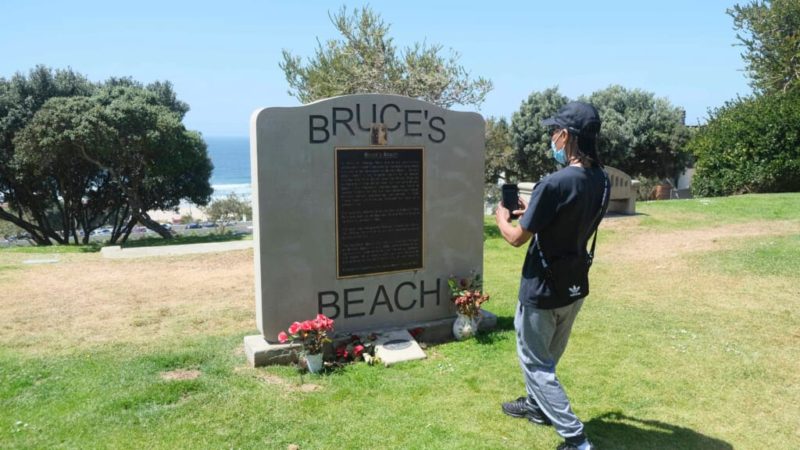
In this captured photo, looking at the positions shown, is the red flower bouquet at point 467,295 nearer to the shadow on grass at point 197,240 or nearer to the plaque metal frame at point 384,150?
the plaque metal frame at point 384,150

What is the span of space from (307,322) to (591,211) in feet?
9.45

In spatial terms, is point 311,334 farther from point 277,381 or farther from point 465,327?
point 465,327

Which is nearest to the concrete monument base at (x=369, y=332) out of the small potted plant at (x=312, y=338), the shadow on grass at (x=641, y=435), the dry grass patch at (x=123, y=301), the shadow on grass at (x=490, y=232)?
the small potted plant at (x=312, y=338)

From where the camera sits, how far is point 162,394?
4.75m

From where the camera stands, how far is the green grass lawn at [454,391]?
4.12 metres

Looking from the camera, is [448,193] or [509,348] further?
[448,193]

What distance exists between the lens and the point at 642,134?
30.0 metres

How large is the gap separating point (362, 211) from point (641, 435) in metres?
3.19

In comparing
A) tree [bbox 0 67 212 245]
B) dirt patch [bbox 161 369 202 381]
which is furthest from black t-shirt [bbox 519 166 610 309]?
tree [bbox 0 67 212 245]

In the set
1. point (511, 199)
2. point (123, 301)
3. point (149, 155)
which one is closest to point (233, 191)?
point (149, 155)

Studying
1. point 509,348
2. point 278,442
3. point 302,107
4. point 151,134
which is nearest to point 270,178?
point 302,107

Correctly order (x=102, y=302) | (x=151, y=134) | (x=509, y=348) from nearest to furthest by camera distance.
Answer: (x=509, y=348)
(x=102, y=302)
(x=151, y=134)

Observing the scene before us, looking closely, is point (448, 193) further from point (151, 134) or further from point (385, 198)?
point (151, 134)

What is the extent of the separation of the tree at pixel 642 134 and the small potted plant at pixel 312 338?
26.9m
